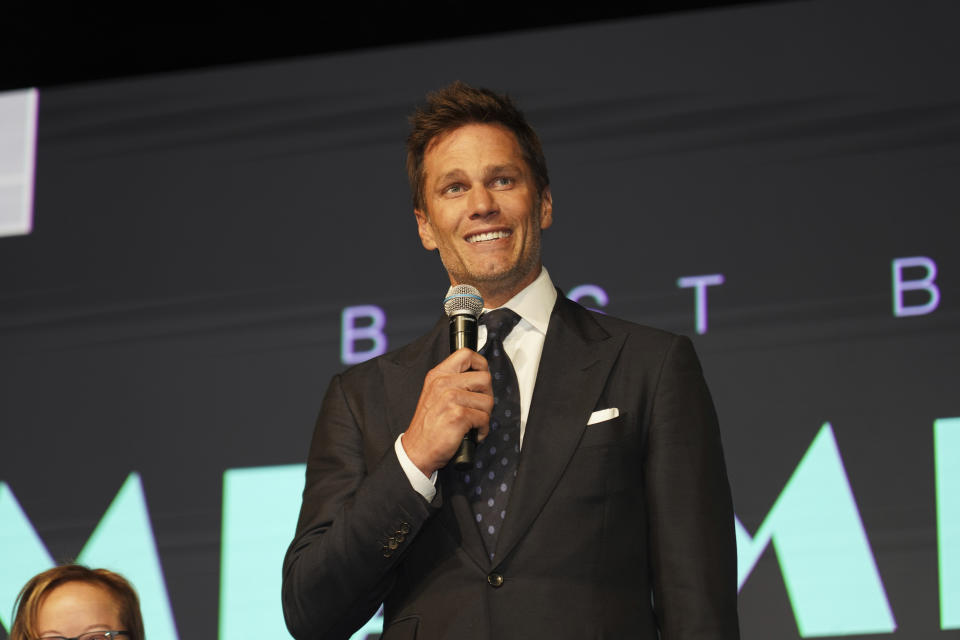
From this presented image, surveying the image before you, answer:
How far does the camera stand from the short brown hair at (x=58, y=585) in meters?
2.69

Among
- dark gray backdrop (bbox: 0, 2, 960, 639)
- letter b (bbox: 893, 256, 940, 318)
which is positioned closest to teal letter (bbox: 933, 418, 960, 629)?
dark gray backdrop (bbox: 0, 2, 960, 639)

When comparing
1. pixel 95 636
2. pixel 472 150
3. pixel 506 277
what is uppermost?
pixel 472 150

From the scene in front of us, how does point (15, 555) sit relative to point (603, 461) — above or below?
Answer: below

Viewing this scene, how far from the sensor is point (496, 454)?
221 centimetres

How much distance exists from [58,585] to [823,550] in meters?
1.90

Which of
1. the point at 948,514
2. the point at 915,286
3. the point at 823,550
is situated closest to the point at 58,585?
the point at 823,550

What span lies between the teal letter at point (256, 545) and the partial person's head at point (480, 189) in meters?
1.47

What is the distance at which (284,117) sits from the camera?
425 centimetres

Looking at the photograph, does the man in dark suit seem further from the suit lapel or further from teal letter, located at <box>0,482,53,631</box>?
teal letter, located at <box>0,482,53,631</box>

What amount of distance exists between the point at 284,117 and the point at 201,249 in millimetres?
523

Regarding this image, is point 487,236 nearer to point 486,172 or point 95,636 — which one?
point 486,172

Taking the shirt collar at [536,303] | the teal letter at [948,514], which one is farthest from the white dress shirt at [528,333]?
the teal letter at [948,514]

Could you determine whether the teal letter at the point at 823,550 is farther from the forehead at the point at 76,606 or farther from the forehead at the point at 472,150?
the forehead at the point at 76,606

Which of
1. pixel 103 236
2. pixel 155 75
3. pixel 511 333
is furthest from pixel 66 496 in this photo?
pixel 511 333
